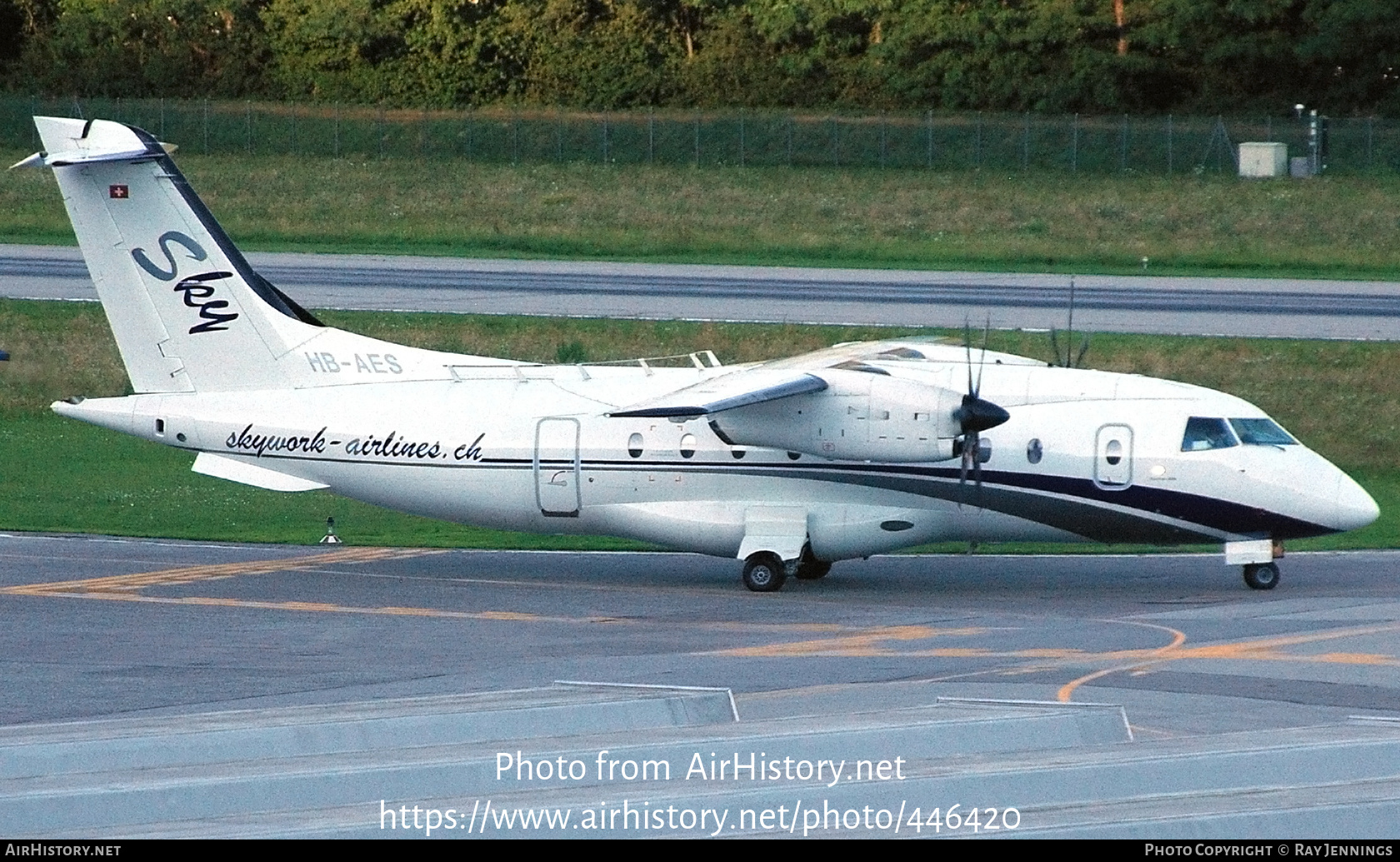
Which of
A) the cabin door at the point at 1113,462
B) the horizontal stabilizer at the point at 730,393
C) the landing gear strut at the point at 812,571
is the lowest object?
the landing gear strut at the point at 812,571

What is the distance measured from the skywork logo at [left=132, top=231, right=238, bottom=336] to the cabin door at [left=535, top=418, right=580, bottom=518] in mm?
5044

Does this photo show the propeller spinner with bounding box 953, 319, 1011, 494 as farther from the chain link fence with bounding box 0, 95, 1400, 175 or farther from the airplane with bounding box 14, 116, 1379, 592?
the chain link fence with bounding box 0, 95, 1400, 175

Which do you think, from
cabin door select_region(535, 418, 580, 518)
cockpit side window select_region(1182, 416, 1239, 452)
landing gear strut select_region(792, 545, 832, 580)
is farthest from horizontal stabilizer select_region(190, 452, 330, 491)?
cockpit side window select_region(1182, 416, 1239, 452)

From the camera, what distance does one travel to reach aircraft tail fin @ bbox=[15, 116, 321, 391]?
27.8 m

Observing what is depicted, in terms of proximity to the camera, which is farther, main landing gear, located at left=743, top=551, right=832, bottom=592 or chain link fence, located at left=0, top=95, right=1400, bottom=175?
chain link fence, located at left=0, top=95, right=1400, bottom=175

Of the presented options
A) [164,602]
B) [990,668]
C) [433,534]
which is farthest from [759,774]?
[433,534]

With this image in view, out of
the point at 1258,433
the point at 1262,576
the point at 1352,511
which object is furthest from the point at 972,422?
the point at 1352,511

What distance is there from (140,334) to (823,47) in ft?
194

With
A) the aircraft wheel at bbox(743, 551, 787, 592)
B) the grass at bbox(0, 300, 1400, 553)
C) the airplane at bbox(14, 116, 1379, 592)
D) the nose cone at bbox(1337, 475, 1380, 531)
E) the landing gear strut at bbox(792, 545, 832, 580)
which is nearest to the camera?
the nose cone at bbox(1337, 475, 1380, 531)

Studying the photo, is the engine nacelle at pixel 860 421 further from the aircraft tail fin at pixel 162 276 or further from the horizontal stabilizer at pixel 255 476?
the aircraft tail fin at pixel 162 276

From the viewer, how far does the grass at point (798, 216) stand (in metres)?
60.8

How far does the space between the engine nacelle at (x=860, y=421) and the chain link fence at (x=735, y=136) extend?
51.3 metres

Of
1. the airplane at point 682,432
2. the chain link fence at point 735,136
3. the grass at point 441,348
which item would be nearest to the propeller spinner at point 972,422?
the airplane at point 682,432

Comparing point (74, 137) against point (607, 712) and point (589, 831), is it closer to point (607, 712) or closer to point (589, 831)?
point (607, 712)
